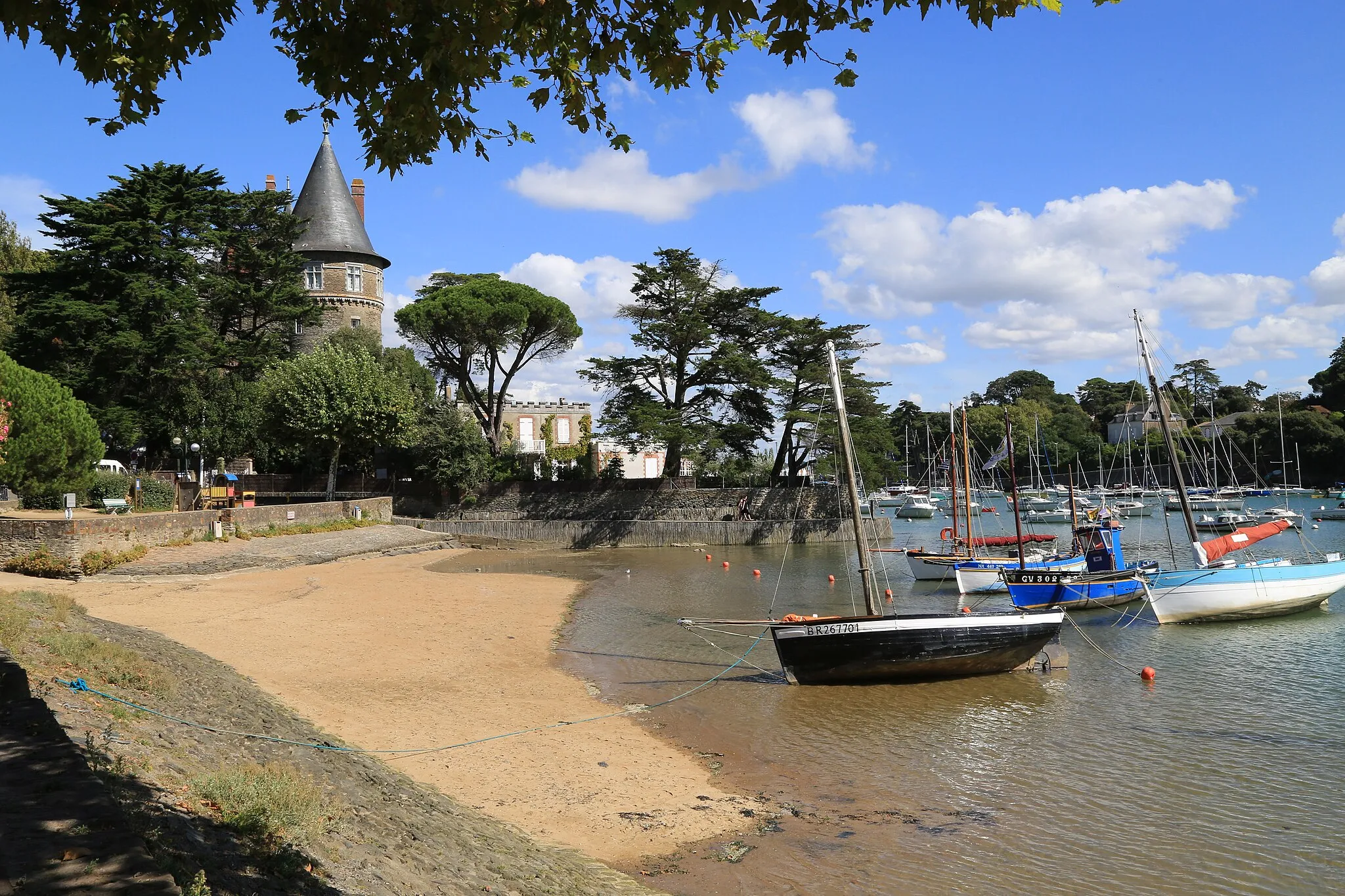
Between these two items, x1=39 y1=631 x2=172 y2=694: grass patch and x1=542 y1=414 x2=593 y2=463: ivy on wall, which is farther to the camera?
x1=542 y1=414 x2=593 y2=463: ivy on wall

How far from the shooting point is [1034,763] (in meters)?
12.3

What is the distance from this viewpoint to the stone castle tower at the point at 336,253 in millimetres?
58312

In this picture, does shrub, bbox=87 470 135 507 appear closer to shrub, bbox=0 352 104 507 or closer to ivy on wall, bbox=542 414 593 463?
shrub, bbox=0 352 104 507

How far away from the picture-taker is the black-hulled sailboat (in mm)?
15922

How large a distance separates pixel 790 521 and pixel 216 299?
32890 millimetres

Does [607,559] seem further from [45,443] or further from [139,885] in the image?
[139,885]

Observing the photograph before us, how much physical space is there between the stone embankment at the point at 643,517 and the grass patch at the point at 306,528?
5.98 m

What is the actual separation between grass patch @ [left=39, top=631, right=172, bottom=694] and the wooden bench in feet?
71.8

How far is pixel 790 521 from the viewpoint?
4806cm

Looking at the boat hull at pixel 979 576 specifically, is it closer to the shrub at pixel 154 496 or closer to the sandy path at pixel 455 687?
the sandy path at pixel 455 687

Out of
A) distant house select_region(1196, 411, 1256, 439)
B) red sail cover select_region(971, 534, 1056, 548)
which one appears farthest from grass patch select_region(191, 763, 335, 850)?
distant house select_region(1196, 411, 1256, 439)

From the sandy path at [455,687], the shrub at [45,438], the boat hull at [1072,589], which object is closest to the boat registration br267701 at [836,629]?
the sandy path at [455,687]

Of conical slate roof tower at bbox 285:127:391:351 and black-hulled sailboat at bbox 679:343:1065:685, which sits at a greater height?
conical slate roof tower at bbox 285:127:391:351

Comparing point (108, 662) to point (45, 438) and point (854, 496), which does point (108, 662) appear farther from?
point (45, 438)
